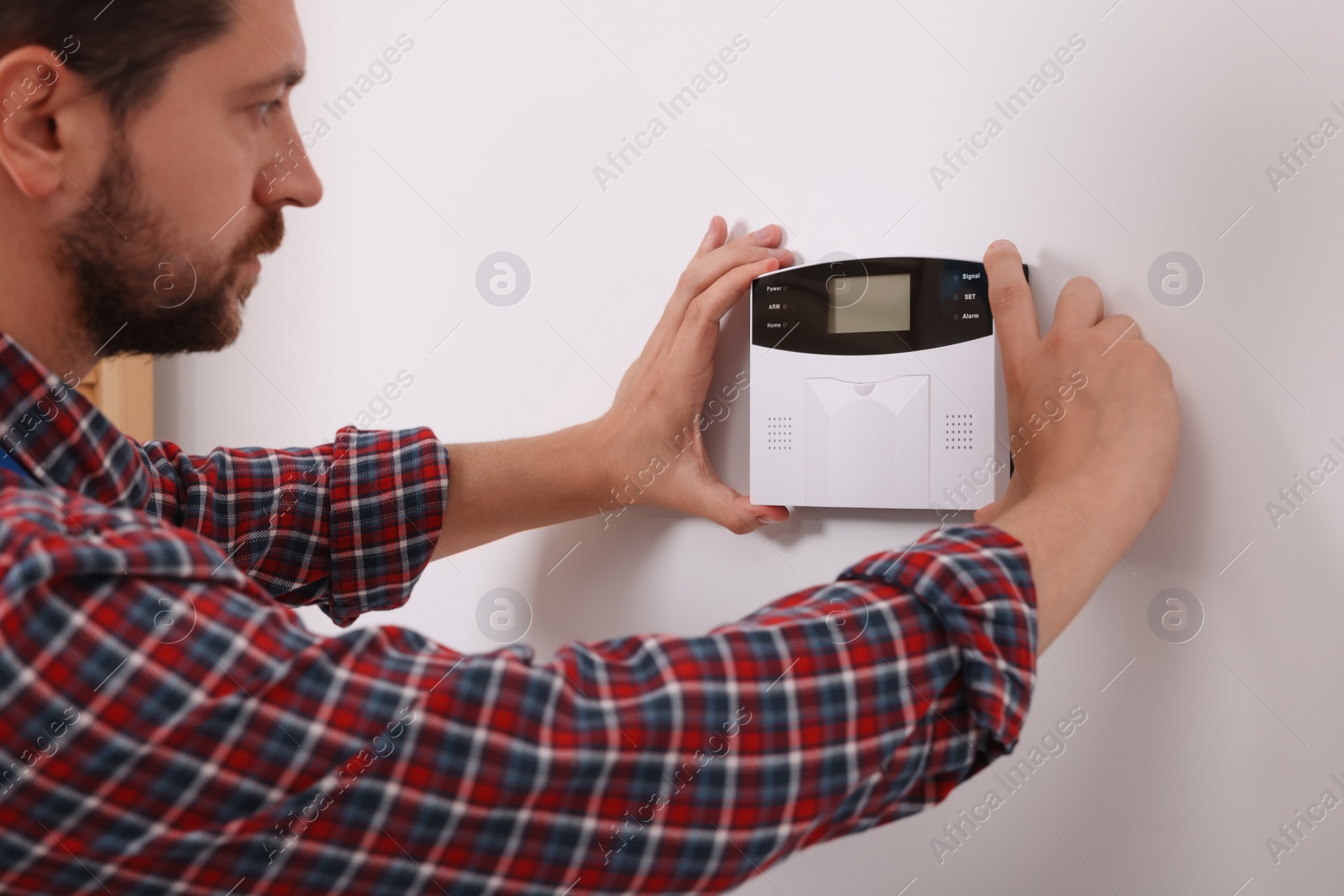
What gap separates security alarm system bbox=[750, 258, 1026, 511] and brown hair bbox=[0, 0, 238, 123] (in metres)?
0.43

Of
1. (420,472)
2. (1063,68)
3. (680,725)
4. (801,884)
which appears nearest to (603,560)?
(420,472)

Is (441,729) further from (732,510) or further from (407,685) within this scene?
(732,510)

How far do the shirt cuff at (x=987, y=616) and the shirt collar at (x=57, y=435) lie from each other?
49 centimetres

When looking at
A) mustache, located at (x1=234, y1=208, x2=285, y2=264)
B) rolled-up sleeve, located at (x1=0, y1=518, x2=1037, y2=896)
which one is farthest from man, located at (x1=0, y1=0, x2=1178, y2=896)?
mustache, located at (x1=234, y1=208, x2=285, y2=264)

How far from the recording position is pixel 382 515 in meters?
0.81

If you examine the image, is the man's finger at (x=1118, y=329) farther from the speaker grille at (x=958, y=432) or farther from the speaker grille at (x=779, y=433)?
the speaker grille at (x=779, y=433)

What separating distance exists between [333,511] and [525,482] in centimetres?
16

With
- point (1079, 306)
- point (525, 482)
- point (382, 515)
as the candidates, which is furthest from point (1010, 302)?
point (382, 515)

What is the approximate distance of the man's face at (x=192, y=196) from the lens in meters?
0.64

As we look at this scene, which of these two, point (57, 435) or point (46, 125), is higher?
point (46, 125)

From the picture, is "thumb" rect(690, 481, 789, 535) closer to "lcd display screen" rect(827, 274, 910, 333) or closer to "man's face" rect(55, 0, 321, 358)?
"lcd display screen" rect(827, 274, 910, 333)

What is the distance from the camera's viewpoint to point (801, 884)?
784 mm

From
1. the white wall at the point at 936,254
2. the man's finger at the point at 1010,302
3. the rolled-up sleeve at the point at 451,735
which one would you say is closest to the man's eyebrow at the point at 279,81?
the white wall at the point at 936,254

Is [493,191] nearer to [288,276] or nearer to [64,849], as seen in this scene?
[288,276]
